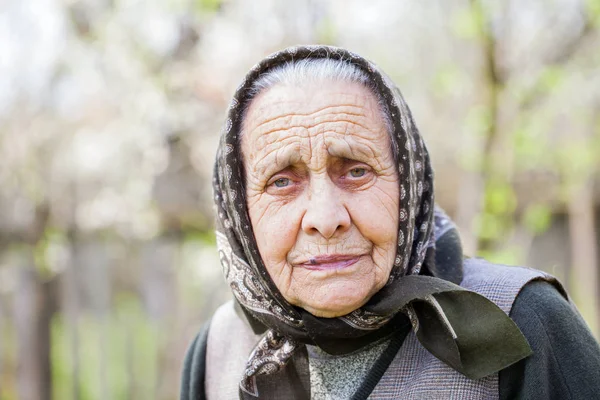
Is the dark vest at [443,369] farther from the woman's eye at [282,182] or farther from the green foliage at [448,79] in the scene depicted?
the green foliage at [448,79]

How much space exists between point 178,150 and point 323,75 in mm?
4671

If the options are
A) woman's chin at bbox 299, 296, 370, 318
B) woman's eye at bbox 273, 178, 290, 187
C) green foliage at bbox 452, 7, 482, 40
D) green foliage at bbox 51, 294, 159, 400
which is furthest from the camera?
green foliage at bbox 51, 294, 159, 400

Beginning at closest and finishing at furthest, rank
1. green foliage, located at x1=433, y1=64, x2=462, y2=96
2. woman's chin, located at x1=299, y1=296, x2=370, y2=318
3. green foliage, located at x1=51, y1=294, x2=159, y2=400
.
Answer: woman's chin, located at x1=299, y1=296, x2=370, y2=318
green foliage, located at x1=433, y1=64, x2=462, y2=96
green foliage, located at x1=51, y1=294, x2=159, y2=400

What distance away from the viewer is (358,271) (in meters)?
1.82

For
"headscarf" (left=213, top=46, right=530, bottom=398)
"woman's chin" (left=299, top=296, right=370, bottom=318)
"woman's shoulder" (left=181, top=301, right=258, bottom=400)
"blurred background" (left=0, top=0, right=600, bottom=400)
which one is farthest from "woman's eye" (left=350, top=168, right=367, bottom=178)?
"blurred background" (left=0, top=0, right=600, bottom=400)

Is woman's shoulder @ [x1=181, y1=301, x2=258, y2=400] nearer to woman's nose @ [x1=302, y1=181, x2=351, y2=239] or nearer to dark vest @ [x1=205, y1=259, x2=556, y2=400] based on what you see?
dark vest @ [x1=205, y1=259, x2=556, y2=400]

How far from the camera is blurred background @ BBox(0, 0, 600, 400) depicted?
14.4 feet

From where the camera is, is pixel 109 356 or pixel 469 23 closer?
pixel 469 23

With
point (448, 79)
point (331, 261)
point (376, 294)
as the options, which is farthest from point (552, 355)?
point (448, 79)

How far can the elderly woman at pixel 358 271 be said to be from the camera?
1.75 m

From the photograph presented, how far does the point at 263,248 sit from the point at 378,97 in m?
0.55

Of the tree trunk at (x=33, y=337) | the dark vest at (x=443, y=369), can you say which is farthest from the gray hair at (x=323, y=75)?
the tree trunk at (x=33, y=337)

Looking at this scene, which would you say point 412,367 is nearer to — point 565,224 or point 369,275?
point 369,275

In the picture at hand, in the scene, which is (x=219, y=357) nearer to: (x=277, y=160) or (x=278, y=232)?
(x=278, y=232)
